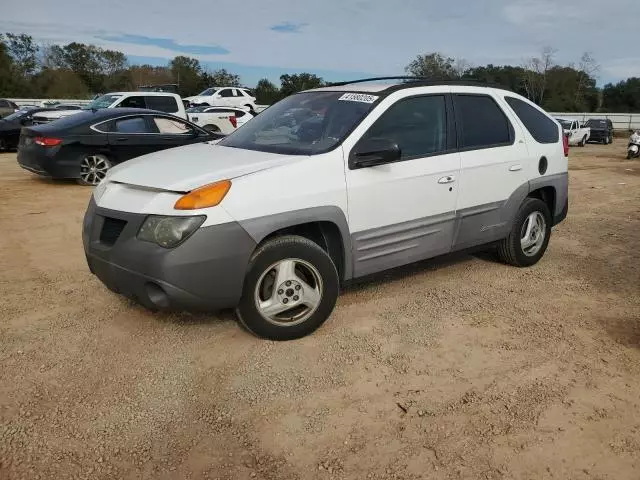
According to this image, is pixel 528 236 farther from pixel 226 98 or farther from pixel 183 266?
pixel 226 98

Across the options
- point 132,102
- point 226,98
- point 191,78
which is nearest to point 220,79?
point 191,78

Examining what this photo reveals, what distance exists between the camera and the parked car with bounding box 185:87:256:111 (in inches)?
1117

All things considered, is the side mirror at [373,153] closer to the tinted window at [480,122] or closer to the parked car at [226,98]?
the tinted window at [480,122]

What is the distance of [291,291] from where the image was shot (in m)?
3.70

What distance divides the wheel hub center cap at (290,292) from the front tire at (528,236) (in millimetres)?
2426

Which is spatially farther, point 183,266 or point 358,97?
point 358,97

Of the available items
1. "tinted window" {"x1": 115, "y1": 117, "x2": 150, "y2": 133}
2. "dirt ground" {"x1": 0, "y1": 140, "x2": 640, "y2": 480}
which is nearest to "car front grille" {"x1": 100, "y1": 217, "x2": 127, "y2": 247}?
"dirt ground" {"x1": 0, "y1": 140, "x2": 640, "y2": 480}

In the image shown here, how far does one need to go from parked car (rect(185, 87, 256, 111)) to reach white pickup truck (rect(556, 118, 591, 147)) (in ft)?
53.5

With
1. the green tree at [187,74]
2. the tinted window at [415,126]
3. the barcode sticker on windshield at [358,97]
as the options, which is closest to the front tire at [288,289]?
the tinted window at [415,126]

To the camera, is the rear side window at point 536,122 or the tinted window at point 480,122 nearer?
the tinted window at point 480,122

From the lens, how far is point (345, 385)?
3.24m

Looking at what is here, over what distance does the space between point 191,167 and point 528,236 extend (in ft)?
11.1

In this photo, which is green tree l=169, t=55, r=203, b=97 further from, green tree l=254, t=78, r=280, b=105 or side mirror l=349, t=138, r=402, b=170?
side mirror l=349, t=138, r=402, b=170

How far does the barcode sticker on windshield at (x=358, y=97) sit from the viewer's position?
13.7ft
